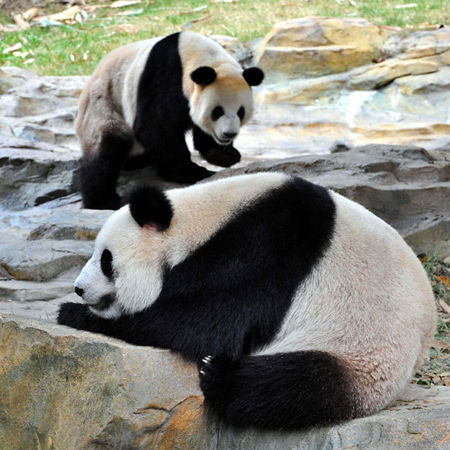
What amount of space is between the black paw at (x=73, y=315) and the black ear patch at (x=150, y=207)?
1.98 feet

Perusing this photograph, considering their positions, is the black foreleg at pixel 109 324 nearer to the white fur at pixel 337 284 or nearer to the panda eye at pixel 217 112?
the white fur at pixel 337 284

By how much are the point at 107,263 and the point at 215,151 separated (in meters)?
4.79

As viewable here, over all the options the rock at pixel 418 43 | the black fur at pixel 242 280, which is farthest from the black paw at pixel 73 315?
the rock at pixel 418 43

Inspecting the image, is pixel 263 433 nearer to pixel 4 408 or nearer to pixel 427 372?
pixel 4 408

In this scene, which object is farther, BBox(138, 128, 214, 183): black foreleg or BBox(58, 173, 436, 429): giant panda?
BBox(138, 128, 214, 183): black foreleg

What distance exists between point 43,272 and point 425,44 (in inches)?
340

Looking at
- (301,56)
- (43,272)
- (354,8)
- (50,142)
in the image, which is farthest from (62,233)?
(354,8)

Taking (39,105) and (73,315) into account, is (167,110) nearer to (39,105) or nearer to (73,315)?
(39,105)

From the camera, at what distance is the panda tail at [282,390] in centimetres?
290

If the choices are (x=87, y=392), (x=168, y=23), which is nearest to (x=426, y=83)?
(x=168, y=23)

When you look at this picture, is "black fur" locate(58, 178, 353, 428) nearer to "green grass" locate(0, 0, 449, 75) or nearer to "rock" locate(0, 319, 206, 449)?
"rock" locate(0, 319, 206, 449)

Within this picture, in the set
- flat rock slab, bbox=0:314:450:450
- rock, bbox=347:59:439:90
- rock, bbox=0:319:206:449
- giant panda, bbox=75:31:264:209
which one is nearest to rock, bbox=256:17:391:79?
rock, bbox=347:59:439:90

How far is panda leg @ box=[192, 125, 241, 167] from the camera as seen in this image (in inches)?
314

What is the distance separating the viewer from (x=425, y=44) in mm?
11672
